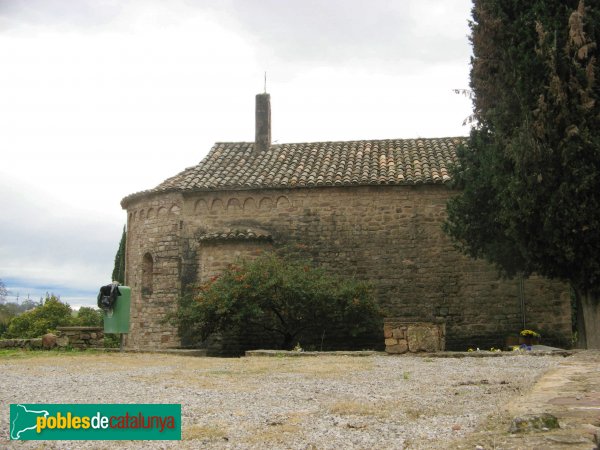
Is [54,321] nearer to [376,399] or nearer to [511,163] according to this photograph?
[511,163]

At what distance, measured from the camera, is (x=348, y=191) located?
58.0 ft

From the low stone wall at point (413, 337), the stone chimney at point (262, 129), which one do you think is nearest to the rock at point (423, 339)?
the low stone wall at point (413, 337)

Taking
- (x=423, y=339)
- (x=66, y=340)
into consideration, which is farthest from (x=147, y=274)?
(x=423, y=339)

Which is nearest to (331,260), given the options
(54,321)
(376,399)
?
(376,399)

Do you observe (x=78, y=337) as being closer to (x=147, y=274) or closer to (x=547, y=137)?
(x=147, y=274)

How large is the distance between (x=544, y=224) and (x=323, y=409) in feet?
24.5

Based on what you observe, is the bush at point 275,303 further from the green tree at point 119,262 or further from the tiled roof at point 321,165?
the green tree at point 119,262

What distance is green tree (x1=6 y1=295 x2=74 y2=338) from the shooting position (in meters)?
29.4

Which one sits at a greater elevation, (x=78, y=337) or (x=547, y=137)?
→ (x=547, y=137)

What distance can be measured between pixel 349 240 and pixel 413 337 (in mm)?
6223

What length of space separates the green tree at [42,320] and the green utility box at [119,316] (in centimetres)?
1518

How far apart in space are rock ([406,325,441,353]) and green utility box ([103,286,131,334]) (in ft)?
25.1

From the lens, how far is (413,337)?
38.3 ft

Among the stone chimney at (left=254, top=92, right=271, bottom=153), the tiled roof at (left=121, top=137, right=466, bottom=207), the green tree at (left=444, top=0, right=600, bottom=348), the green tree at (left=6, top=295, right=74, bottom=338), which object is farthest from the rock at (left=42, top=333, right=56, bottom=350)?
the green tree at (left=6, top=295, right=74, bottom=338)
